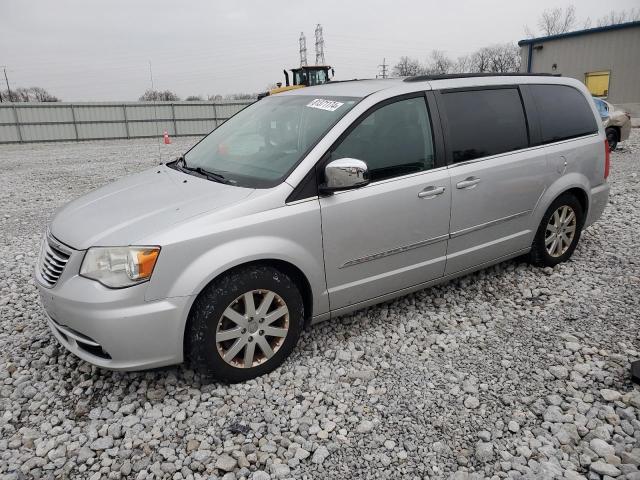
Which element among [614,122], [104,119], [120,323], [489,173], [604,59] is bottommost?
[120,323]

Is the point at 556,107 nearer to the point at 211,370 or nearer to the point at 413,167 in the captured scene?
the point at 413,167

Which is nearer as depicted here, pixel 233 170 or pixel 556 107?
pixel 233 170

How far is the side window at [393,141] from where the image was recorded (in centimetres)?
327

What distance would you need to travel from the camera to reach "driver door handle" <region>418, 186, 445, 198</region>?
3.46m

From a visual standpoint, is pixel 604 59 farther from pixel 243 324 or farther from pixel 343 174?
pixel 243 324

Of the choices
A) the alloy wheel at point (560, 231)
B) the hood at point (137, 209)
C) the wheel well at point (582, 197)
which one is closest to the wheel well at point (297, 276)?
the hood at point (137, 209)

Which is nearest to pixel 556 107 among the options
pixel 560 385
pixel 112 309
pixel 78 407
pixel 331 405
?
pixel 560 385

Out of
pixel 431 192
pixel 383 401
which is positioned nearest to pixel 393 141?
pixel 431 192

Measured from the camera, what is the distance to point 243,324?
2.92 metres

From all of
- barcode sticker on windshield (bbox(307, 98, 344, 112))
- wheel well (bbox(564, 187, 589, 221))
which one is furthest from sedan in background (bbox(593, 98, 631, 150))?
barcode sticker on windshield (bbox(307, 98, 344, 112))

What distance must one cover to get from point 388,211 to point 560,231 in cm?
229

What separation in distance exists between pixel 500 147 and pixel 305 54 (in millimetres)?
58223

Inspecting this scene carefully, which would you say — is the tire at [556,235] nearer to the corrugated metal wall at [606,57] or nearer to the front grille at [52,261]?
the front grille at [52,261]

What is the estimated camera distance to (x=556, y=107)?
4.45 m
